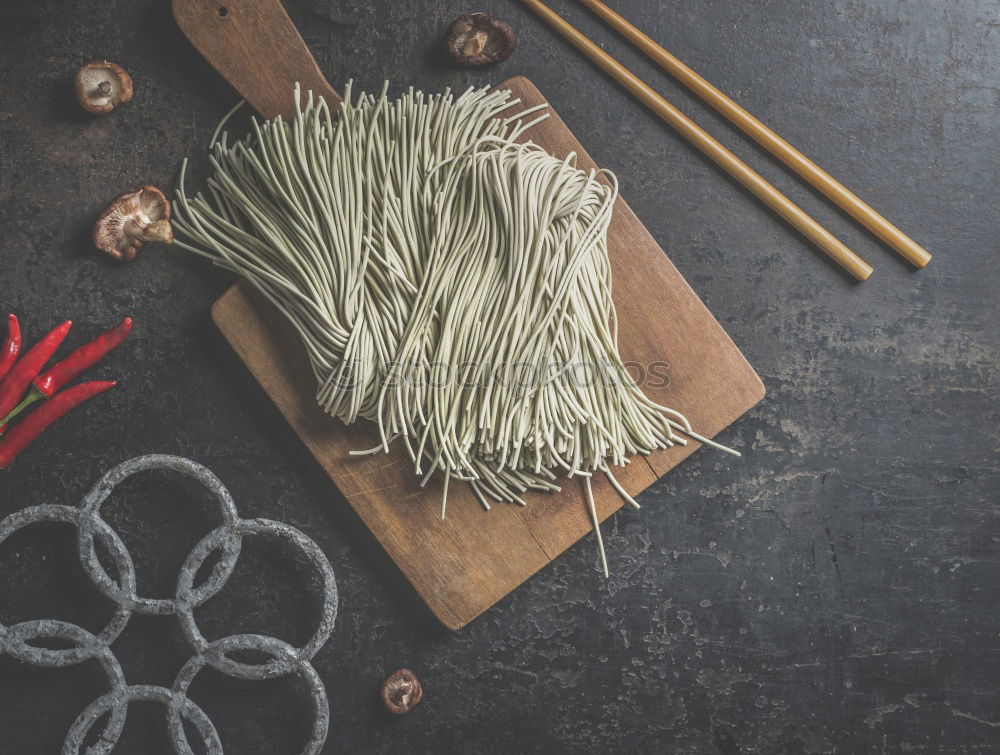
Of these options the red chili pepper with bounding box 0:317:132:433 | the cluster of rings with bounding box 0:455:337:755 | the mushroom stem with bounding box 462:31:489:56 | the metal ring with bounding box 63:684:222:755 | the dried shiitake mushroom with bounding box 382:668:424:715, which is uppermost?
the mushroom stem with bounding box 462:31:489:56

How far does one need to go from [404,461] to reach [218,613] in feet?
1.72

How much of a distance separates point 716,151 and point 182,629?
1.52 metres

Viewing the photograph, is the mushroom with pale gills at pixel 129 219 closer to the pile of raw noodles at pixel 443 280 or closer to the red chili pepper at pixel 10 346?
the pile of raw noodles at pixel 443 280

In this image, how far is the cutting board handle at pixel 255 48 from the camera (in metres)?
1.57

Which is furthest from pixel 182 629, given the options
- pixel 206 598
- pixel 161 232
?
pixel 161 232

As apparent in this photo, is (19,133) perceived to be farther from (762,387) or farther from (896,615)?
(896,615)

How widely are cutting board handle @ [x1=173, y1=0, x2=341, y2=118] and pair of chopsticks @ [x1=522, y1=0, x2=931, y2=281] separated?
0.54 m

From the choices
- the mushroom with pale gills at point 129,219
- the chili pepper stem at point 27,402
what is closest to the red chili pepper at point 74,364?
the chili pepper stem at point 27,402

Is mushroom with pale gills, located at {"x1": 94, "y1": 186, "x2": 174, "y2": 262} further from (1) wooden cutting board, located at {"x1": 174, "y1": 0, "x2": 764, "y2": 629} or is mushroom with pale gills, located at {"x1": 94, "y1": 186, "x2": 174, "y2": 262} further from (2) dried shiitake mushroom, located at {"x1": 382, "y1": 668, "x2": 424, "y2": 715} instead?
(2) dried shiitake mushroom, located at {"x1": 382, "y1": 668, "x2": 424, "y2": 715}

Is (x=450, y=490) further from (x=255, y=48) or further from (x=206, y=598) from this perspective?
(x=255, y=48)

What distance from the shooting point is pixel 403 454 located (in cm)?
155

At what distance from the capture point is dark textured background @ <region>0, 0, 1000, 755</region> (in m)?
1.62

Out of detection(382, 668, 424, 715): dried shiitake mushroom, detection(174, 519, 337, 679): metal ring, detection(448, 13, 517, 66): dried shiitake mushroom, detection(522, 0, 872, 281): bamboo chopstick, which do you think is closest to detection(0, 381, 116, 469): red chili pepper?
detection(174, 519, 337, 679): metal ring

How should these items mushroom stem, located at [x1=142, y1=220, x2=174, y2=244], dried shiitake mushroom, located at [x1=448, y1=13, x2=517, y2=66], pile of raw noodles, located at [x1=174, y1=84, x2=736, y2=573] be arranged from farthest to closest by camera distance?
dried shiitake mushroom, located at [x1=448, y1=13, x2=517, y2=66], mushroom stem, located at [x1=142, y1=220, x2=174, y2=244], pile of raw noodles, located at [x1=174, y1=84, x2=736, y2=573]
